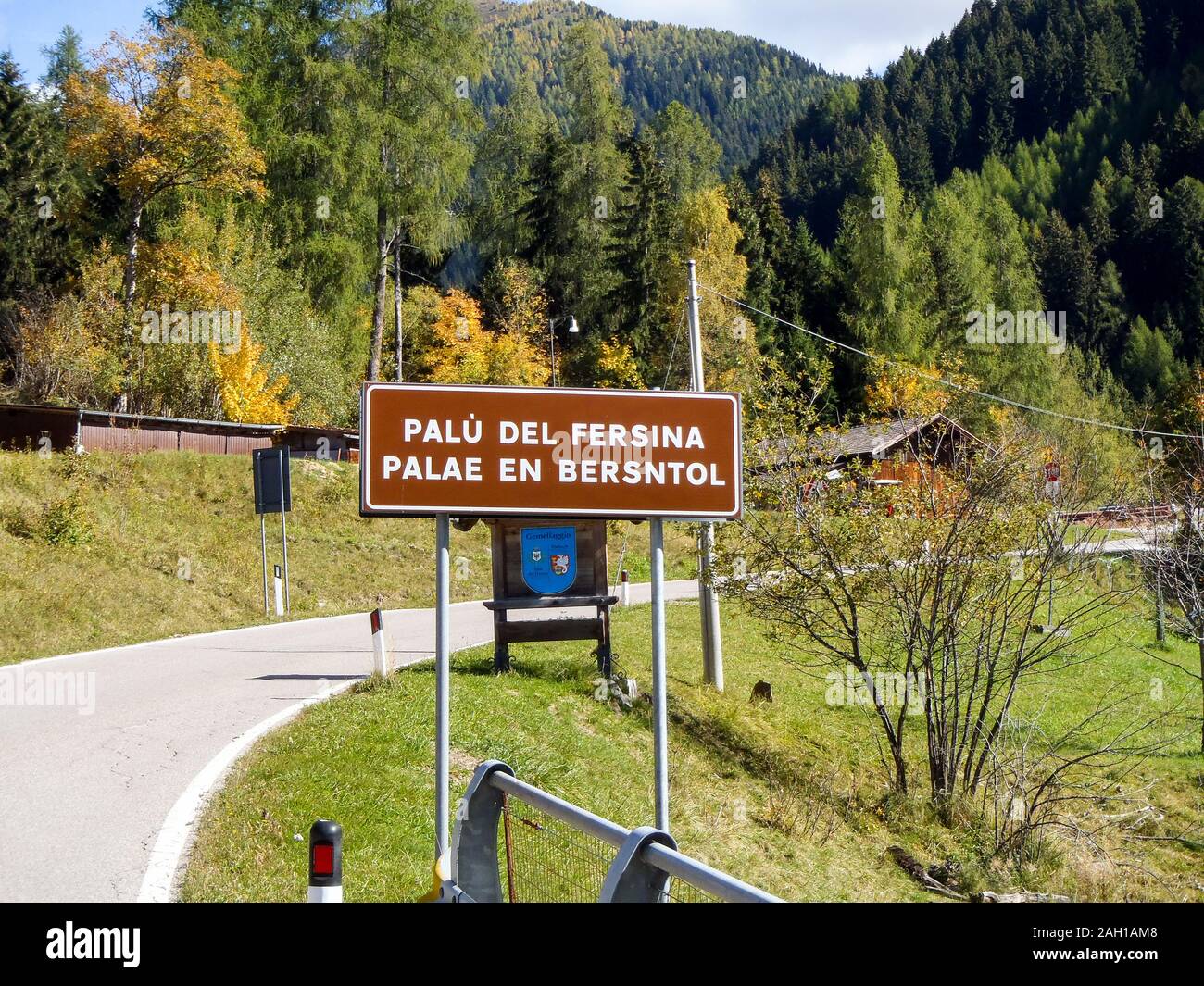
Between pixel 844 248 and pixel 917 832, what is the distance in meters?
52.1

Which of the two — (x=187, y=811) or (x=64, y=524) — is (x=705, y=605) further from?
(x=64, y=524)

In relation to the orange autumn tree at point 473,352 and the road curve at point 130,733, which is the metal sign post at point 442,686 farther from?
the orange autumn tree at point 473,352

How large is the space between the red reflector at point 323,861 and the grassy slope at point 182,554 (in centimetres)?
1346

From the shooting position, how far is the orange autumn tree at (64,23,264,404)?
3203cm

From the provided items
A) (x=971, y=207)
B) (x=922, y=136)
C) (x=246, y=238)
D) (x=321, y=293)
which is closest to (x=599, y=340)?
(x=321, y=293)

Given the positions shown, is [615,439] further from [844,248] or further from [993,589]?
[844,248]

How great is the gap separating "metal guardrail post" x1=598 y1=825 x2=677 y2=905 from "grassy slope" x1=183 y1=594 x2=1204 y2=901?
2.82 metres

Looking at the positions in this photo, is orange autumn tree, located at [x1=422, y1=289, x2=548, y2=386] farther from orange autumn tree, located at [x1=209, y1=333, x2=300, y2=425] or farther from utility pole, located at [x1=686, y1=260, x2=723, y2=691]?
utility pole, located at [x1=686, y1=260, x2=723, y2=691]

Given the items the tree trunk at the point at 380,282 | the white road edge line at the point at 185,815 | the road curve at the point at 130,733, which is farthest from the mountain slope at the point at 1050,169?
the white road edge line at the point at 185,815

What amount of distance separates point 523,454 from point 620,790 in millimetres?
5362

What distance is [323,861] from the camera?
4254 millimetres

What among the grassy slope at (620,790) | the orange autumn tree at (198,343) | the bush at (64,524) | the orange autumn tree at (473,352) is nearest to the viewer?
the grassy slope at (620,790)

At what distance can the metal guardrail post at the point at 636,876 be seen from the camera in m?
3.91

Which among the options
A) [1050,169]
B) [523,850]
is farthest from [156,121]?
[1050,169]
